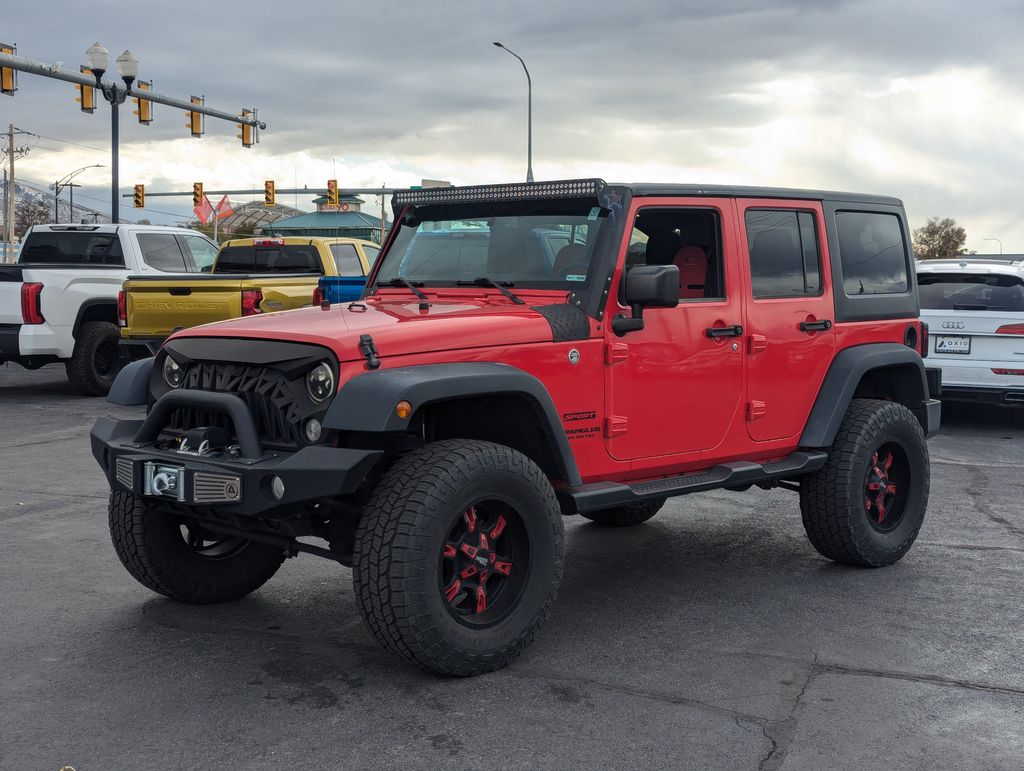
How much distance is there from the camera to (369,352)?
4.34m

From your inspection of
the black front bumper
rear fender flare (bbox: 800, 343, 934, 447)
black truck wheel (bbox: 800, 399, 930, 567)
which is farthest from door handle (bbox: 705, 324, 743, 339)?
the black front bumper

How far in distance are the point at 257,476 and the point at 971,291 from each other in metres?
9.19

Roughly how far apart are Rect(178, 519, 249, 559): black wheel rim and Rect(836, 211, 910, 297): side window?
11.3ft

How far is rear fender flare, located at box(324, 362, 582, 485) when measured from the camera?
13.5 ft

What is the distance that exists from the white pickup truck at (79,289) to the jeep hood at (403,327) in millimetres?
9489

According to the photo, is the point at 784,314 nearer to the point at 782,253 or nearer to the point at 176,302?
the point at 782,253

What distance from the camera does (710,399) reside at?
549 centimetres

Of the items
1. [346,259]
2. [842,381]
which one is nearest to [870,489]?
[842,381]

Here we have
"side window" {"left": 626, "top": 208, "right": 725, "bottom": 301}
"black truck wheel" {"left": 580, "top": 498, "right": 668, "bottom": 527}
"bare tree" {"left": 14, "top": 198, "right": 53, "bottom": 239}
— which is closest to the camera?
"side window" {"left": 626, "top": 208, "right": 725, "bottom": 301}

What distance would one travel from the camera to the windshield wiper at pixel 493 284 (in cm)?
517

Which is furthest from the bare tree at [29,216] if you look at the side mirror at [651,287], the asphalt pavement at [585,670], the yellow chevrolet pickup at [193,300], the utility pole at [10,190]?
the side mirror at [651,287]

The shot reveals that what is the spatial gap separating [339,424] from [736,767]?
178 centimetres

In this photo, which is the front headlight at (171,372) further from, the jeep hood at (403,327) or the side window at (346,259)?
the side window at (346,259)

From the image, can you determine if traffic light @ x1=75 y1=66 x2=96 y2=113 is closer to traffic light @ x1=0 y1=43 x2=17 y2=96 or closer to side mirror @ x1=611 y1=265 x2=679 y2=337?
traffic light @ x1=0 y1=43 x2=17 y2=96
